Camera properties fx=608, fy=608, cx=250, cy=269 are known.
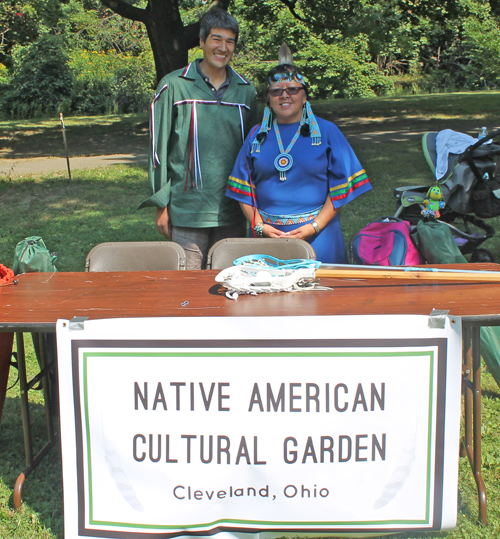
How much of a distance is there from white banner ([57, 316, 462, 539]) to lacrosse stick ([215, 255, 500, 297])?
1.34ft

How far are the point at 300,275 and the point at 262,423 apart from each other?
2.23 feet

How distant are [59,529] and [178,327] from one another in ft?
3.62

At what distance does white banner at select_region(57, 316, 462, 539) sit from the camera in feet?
6.88

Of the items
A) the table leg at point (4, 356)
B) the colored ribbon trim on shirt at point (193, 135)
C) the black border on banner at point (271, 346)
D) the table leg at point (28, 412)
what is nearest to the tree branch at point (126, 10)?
the colored ribbon trim on shirt at point (193, 135)

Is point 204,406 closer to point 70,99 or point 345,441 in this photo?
point 345,441

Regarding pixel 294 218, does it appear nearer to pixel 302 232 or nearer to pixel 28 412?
pixel 302 232

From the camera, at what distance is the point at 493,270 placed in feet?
9.04

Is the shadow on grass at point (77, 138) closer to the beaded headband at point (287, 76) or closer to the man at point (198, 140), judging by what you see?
the man at point (198, 140)

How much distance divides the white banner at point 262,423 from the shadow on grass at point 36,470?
54 centimetres

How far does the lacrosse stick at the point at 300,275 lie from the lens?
97.7 inches

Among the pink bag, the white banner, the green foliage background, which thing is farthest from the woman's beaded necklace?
the green foliage background

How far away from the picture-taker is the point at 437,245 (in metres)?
4.50

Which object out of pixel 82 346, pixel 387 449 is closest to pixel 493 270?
pixel 387 449

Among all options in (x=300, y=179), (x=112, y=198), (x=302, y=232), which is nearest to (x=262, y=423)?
(x=302, y=232)
